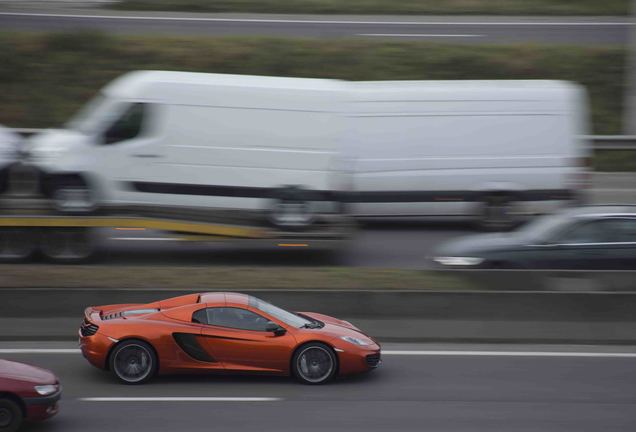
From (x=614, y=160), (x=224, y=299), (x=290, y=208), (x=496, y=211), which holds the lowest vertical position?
(x=224, y=299)

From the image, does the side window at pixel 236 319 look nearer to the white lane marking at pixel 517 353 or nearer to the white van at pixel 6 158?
the white lane marking at pixel 517 353

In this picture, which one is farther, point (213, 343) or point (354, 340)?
point (354, 340)

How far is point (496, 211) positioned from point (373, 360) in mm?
7856

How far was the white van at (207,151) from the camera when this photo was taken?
15.2 meters

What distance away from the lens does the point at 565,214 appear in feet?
45.7

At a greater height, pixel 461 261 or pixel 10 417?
pixel 461 261

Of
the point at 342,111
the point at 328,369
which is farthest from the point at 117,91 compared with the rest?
the point at 328,369

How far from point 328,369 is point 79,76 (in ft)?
57.8

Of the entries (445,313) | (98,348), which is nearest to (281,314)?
(98,348)

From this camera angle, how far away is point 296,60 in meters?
26.7

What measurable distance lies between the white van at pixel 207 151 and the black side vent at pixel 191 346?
205 inches

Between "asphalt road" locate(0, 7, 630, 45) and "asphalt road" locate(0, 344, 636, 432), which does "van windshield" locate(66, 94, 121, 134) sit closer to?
"asphalt road" locate(0, 344, 636, 432)

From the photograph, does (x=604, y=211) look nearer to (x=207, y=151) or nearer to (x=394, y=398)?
(x=394, y=398)

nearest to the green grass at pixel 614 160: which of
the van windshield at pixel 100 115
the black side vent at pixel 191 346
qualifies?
the van windshield at pixel 100 115
